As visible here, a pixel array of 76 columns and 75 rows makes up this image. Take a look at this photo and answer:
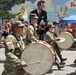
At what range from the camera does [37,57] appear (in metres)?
5.93

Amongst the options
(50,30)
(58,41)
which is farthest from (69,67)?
(50,30)

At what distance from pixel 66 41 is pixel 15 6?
1756cm

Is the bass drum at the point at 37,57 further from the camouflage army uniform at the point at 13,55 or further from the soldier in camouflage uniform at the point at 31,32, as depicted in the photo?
the soldier in camouflage uniform at the point at 31,32

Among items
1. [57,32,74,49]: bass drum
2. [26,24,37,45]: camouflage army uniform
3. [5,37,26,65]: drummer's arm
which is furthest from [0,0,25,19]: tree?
[5,37,26,65]: drummer's arm

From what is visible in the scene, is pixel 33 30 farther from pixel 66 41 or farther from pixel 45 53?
pixel 66 41

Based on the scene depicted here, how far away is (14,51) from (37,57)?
0.88 meters

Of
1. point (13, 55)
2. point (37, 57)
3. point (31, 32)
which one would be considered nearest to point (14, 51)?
point (13, 55)

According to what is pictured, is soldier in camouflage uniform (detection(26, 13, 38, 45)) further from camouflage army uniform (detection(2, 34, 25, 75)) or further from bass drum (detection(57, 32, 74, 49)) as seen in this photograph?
camouflage army uniform (detection(2, 34, 25, 75))

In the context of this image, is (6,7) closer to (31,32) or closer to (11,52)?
(31,32)

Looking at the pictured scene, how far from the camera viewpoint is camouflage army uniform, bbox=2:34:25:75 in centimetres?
496

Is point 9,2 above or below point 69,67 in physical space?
above

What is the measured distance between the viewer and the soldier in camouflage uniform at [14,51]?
16.3 ft

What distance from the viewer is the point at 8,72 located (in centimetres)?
527

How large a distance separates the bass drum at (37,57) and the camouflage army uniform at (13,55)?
1.12 ft
